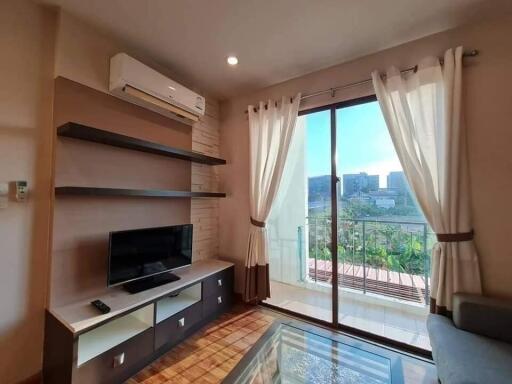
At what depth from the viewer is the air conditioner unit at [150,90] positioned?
194 cm

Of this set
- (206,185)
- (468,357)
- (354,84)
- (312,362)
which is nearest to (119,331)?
(312,362)

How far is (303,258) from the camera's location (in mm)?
2934

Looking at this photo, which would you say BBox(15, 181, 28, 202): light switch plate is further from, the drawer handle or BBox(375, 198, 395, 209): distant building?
BBox(375, 198, 395, 209): distant building

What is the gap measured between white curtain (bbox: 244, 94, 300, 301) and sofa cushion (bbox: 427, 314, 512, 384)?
162cm

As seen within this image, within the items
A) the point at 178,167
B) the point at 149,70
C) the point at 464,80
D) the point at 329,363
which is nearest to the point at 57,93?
the point at 149,70

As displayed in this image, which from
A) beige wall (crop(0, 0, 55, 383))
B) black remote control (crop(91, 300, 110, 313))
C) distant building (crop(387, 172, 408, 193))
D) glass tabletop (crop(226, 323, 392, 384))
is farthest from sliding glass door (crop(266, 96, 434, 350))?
beige wall (crop(0, 0, 55, 383))

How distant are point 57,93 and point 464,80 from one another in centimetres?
308

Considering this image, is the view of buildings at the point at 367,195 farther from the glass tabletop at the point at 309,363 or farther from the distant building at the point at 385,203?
the glass tabletop at the point at 309,363

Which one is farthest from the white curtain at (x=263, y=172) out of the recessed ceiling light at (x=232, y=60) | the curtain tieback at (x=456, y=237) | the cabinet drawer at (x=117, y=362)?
the curtain tieback at (x=456, y=237)

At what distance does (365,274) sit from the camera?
8.73 ft

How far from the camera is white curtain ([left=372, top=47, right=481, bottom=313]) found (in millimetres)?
1789

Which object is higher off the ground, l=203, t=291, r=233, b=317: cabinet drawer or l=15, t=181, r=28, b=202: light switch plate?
l=15, t=181, r=28, b=202: light switch plate

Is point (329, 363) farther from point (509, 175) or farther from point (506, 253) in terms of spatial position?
point (509, 175)

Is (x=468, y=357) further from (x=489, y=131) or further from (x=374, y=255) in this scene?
(x=489, y=131)
